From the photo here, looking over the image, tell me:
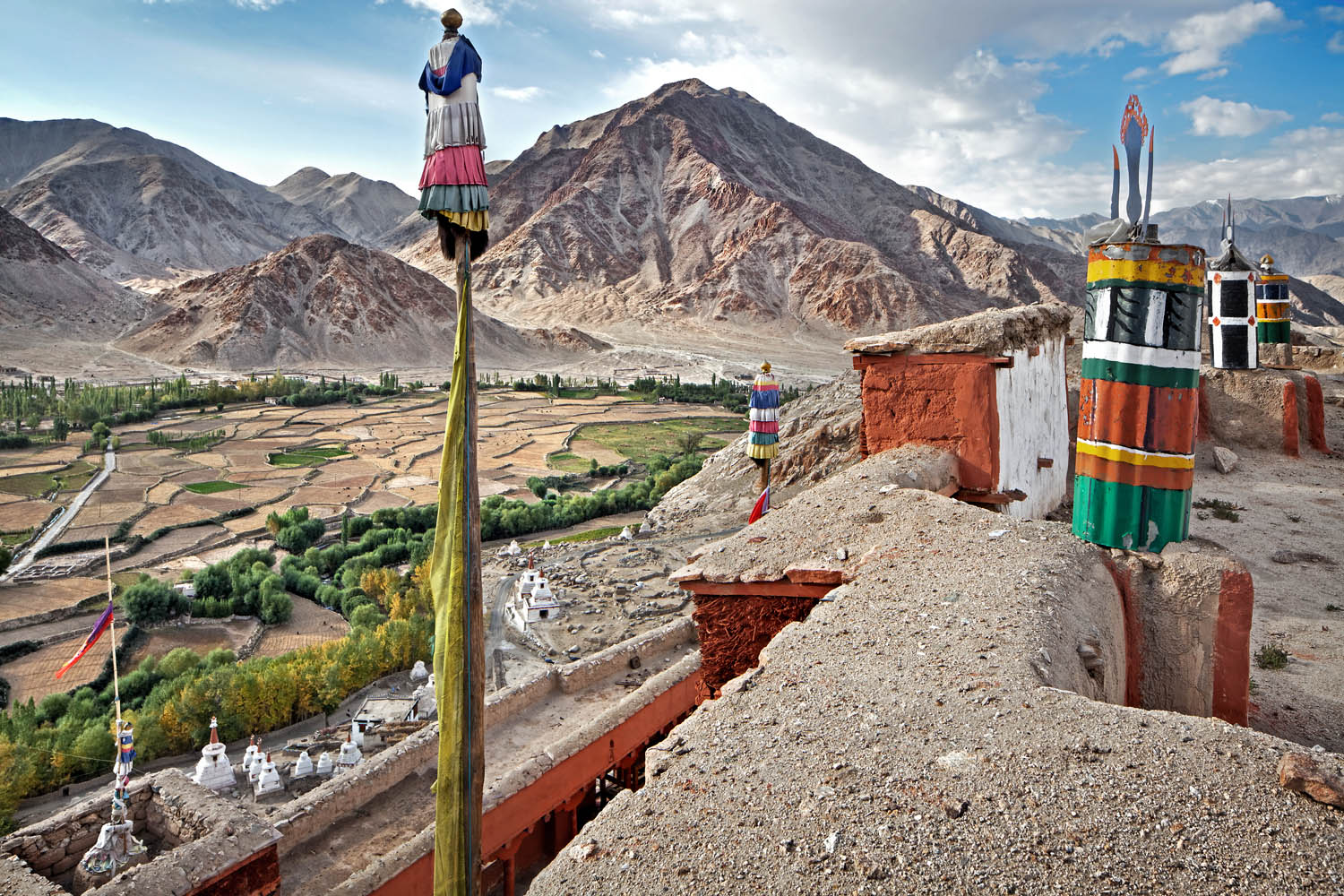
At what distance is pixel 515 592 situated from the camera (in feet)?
63.0

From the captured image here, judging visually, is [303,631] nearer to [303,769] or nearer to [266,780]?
[303,769]

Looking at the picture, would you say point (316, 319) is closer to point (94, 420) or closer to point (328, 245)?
point (328, 245)

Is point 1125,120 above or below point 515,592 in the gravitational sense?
above

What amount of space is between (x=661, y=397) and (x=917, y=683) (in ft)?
182

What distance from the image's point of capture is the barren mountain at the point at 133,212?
327ft

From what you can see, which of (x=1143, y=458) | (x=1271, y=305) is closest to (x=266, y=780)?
(x=1143, y=458)

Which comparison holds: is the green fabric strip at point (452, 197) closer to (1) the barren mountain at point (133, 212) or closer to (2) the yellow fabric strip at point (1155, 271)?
(2) the yellow fabric strip at point (1155, 271)

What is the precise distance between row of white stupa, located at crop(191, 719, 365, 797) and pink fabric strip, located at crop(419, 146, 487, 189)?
9468 mm

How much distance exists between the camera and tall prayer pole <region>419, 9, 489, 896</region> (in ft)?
11.4

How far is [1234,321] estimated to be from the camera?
12.7m

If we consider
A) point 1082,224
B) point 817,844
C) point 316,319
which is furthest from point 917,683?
point 1082,224

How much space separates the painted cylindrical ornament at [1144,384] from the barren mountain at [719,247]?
68601 mm


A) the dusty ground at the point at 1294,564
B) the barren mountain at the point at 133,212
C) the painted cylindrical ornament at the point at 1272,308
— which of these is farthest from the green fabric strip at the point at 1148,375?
the barren mountain at the point at 133,212

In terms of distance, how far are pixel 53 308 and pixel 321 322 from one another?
20337 mm
